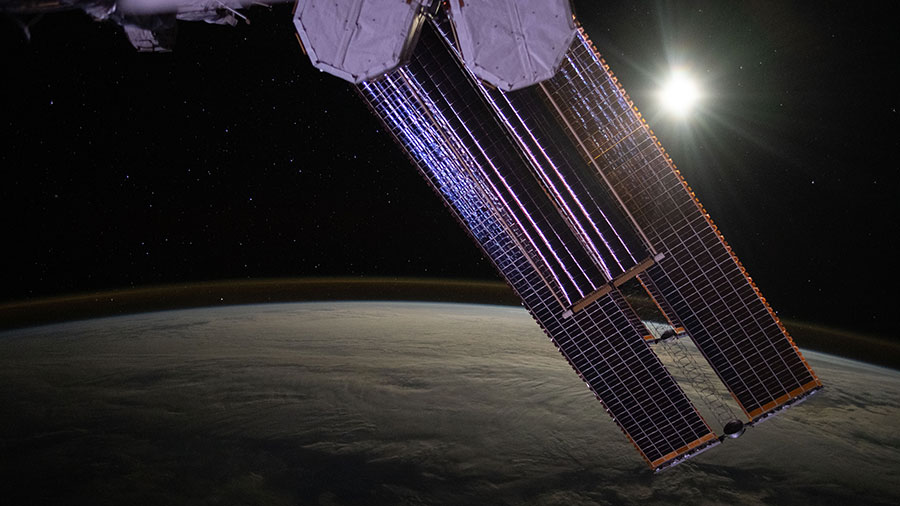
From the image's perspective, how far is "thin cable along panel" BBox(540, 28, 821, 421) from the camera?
579cm

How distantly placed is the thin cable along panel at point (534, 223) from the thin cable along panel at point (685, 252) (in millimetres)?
347

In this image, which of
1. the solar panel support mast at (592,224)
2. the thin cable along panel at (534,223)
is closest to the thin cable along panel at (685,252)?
the solar panel support mast at (592,224)

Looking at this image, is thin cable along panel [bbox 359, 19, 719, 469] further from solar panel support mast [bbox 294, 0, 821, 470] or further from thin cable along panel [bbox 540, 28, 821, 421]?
thin cable along panel [bbox 540, 28, 821, 421]

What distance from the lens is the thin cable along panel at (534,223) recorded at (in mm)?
5828

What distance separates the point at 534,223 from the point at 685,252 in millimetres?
2144

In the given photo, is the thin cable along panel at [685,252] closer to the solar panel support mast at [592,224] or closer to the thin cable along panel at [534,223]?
the solar panel support mast at [592,224]

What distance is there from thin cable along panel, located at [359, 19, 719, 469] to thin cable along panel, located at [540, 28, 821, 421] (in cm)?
35

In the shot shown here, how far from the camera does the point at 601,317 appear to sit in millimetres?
6332

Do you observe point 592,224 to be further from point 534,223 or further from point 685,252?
point 685,252

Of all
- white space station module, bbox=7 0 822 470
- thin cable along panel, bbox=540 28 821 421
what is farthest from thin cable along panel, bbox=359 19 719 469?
thin cable along panel, bbox=540 28 821 421

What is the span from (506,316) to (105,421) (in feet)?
89.4

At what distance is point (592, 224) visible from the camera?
6.20 m

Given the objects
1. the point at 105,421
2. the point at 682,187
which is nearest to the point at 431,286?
the point at 105,421

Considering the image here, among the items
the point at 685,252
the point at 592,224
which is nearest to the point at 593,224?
the point at 592,224
